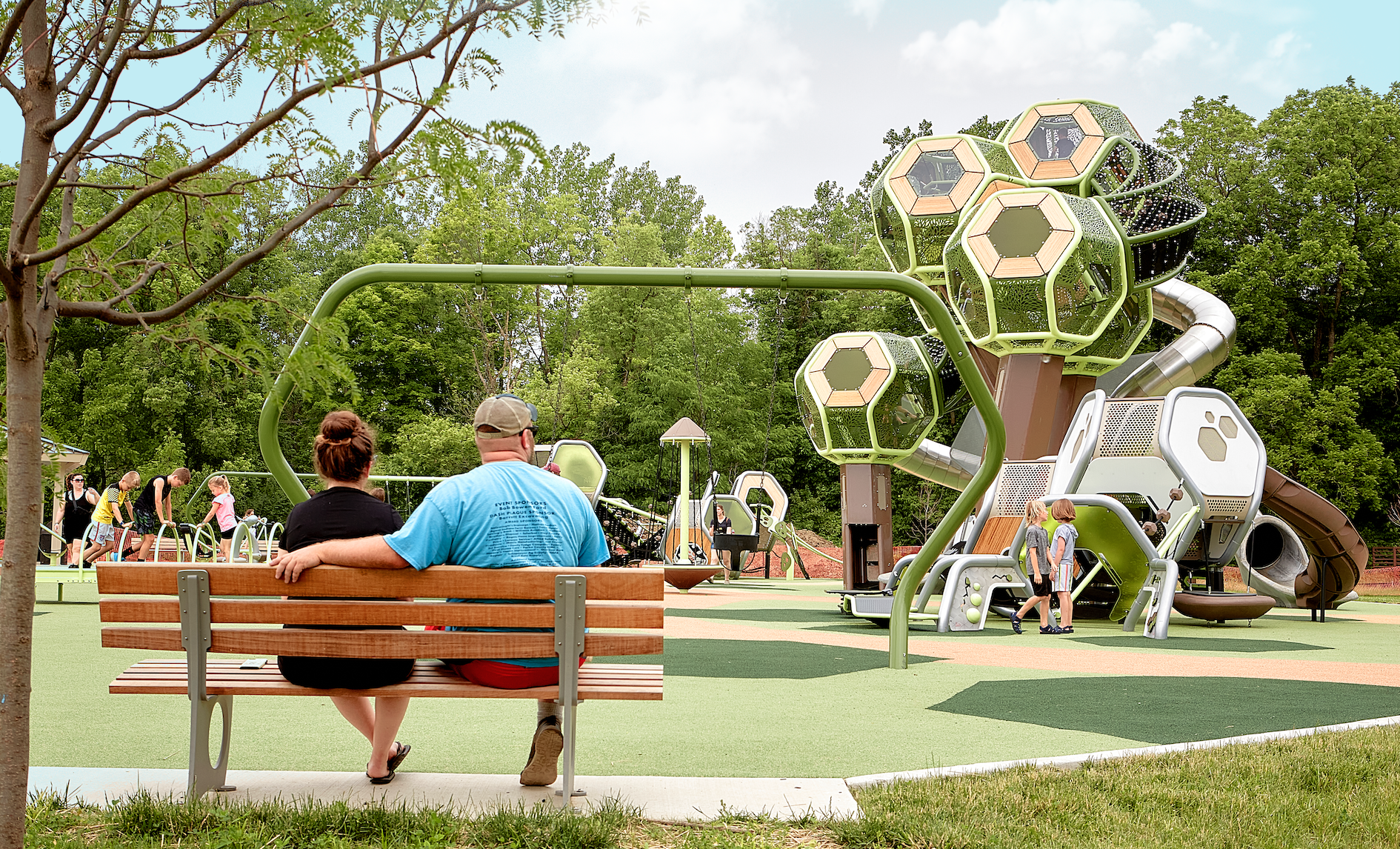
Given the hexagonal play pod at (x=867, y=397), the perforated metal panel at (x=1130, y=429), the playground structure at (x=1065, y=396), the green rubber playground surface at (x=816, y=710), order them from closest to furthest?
the green rubber playground surface at (x=816, y=710) < the playground structure at (x=1065, y=396) < the perforated metal panel at (x=1130, y=429) < the hexagonal play pod at (x=867, y=397)

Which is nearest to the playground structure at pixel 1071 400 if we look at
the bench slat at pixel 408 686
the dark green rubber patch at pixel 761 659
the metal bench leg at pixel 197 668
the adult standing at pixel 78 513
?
the dark green rubber patch at pixel 761 659

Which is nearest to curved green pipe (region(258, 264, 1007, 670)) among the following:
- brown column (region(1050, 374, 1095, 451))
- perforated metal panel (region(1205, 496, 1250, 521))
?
perforated metal panel (region(1205, 496, 1250, 521))

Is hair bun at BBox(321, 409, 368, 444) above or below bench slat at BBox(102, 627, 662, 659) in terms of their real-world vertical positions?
above

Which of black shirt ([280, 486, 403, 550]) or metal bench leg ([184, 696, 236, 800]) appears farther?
black shirt ([280, 486, 403, 550])

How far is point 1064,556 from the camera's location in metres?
12.7

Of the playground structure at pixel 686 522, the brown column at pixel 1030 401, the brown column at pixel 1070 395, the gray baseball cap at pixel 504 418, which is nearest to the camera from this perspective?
the gray baseball cap at pixel 504 418

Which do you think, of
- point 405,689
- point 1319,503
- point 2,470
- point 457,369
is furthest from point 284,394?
point 457,369

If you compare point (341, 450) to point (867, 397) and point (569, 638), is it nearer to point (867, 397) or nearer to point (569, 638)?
point (569, 638)

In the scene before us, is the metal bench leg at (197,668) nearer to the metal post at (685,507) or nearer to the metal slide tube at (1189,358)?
the metal slide tube at (1189,358)

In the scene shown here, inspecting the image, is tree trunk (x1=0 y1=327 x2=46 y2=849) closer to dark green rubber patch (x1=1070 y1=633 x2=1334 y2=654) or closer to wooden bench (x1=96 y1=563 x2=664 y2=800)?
wooden bench (x1=96 y1=563 x2=664 y2=800)

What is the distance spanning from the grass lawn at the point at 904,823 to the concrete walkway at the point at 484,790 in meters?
0.12

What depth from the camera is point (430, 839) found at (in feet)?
11.2

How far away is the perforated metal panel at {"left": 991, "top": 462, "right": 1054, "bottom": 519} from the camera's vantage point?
624 inches

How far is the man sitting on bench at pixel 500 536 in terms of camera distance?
3789mm
